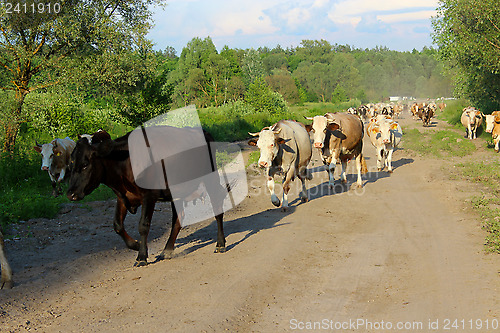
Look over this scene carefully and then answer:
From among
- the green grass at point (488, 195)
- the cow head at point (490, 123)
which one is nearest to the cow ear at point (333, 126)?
the green grass at point (488, 195)

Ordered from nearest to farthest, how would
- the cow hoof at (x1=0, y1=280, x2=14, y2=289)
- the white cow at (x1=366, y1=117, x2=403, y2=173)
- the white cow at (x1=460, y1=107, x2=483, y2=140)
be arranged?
the cow hoof at (x1=0, y1=280, x2=14, y2=289) < the white cow at (x1=366, y1=117, x2=403, y2=173) < the white cow at (x1=460, y1=107, x2=483, y2=140)

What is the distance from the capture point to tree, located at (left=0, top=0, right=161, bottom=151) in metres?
17.6

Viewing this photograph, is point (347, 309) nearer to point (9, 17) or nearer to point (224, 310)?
point (224, 310)

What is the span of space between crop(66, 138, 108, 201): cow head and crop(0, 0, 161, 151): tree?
11.8 m

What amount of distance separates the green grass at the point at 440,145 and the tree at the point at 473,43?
11.8ft

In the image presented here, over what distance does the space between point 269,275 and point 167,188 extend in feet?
7.48

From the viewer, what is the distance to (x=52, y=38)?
18.2 m

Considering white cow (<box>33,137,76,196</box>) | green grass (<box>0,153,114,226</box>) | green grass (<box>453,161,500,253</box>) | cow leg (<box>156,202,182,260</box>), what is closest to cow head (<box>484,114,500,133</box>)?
green grass (<box>453,161,500,253</box>)

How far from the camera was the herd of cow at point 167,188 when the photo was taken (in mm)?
7609

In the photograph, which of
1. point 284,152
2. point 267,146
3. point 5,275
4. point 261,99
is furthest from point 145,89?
point 261,99

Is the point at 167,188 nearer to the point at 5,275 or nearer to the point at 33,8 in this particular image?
the point at 5,275

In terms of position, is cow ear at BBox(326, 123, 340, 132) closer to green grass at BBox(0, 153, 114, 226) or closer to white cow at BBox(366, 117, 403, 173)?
white cow at BBox(366, 117, 403, 173)

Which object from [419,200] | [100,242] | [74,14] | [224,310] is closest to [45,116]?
[74,14]

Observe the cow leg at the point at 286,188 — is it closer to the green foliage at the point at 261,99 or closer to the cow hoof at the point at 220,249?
the cow hoof at the point at 220,249
